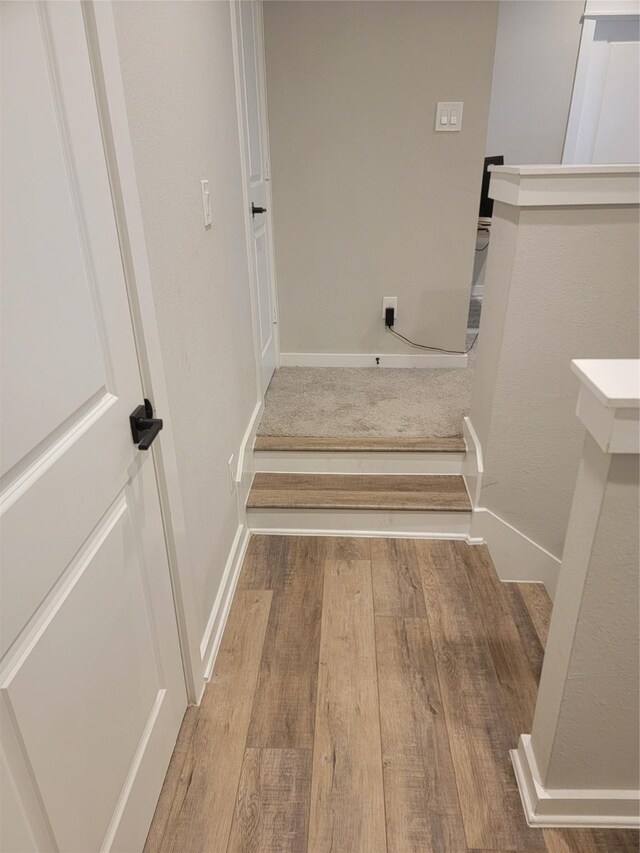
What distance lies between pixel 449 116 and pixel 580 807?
2822mm

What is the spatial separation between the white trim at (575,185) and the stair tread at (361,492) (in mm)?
1134

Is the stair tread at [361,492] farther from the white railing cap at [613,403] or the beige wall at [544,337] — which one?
the white railing cap at [613,403]

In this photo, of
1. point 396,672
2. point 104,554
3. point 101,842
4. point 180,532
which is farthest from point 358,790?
point 104,554

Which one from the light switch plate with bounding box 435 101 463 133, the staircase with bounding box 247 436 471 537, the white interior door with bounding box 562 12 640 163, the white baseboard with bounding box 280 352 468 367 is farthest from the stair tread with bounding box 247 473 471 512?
the white interior door with bounding box 562 12 640 163

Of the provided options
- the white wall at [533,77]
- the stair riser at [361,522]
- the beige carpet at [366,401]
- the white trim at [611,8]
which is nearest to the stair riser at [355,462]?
the beige carpet at [366,401]

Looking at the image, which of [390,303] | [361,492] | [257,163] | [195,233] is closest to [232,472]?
[361,492]

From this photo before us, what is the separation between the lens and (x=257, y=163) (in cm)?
254

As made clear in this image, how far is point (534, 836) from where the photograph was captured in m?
1.26

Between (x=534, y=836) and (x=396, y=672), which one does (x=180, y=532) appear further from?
(x=534, y=836)

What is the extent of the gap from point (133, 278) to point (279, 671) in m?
1.23

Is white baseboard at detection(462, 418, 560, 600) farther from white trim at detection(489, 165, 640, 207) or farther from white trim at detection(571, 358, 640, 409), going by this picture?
white trim at detection(571, 358, 640, 409)

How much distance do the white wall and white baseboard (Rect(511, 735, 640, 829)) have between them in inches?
161

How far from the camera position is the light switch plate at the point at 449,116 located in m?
2.69

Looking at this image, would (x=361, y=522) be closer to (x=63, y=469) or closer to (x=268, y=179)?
(x=63, y=469)
